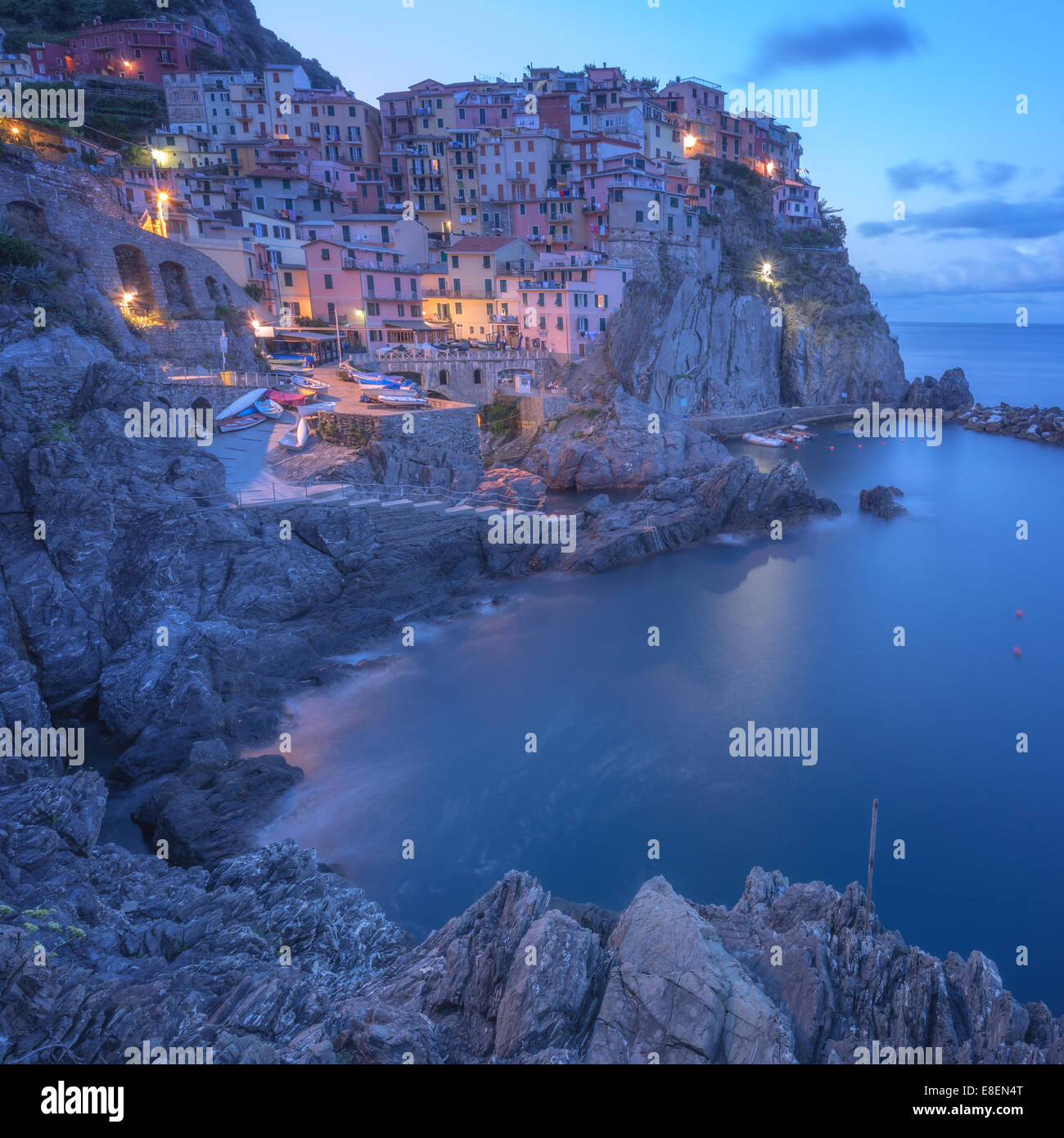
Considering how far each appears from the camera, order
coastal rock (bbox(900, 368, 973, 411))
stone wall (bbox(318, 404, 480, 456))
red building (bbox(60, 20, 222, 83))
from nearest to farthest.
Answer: stone wall (bbox(318, 404, 480, 456)) → red building (bbox(60, 20, 222, 83)) → coastal rock (bbox(900, 368, 973, 411))

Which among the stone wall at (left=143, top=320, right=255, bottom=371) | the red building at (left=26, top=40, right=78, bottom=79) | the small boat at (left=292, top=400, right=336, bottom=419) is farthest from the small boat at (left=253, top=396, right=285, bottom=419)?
the red building at (left=26, top=40, right=78, bottom=79)

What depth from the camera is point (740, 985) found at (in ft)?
26.5

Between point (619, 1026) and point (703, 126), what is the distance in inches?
2776

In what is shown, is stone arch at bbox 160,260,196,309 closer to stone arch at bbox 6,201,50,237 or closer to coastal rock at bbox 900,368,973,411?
stone arch at bbox 6,201,50,237

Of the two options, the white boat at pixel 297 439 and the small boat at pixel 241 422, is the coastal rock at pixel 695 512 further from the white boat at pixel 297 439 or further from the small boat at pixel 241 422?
the small boat at pixel 241 422

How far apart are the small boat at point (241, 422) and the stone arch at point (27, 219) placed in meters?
9.23

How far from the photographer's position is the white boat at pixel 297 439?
2650 cm

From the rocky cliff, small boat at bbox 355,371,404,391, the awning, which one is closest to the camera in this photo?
the rocky cliff

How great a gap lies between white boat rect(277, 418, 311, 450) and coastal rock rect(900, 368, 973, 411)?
5797cm

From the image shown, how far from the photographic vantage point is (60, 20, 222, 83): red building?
196 feet

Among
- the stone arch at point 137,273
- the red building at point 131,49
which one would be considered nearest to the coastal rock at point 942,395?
the stone arch at point 137,273

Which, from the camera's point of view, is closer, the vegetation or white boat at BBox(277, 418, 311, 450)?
white boat at BBox(277, 418, 311, 450)

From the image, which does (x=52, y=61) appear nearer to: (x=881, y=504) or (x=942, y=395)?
(x=881, y=504)
